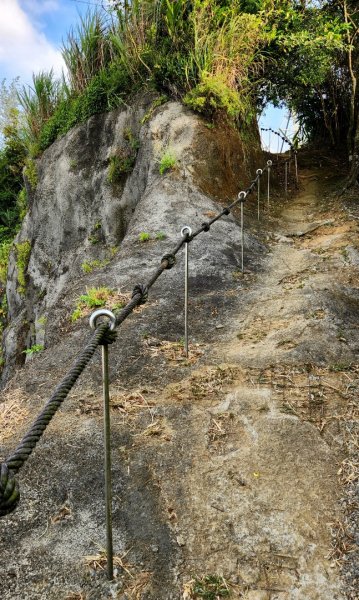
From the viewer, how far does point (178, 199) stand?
732 centimetres

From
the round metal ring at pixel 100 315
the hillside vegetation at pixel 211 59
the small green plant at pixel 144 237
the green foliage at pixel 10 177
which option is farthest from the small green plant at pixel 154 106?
the green foliage at pixel 10 177

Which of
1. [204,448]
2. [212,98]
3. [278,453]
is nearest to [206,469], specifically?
[204,448]

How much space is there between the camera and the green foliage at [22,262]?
12.0 meters

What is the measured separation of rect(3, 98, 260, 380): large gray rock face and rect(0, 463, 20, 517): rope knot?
3.65 m

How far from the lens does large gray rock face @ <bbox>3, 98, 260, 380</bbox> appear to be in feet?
21.0

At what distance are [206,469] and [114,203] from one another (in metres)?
8.15

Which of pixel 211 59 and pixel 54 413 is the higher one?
pixel 211 59

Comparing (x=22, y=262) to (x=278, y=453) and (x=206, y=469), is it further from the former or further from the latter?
(x=278, y=453)

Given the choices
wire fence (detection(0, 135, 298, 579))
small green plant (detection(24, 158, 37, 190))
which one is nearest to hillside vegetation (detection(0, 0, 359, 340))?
small green plant (detection(24, 158, 37, 190))

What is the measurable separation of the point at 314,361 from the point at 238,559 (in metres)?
1.69

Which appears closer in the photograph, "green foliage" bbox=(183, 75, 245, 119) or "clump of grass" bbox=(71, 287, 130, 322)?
"clump of grass" bbox=(71, 287, 130, 322)

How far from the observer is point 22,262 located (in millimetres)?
12211

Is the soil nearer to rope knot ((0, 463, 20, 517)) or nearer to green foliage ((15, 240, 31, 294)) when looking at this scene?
rope knot ((0, 463, 20, 517))

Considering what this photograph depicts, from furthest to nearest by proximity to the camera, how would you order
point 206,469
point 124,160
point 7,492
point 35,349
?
point 124,160 < point 35,349 < point 206,469 < point 7,492
